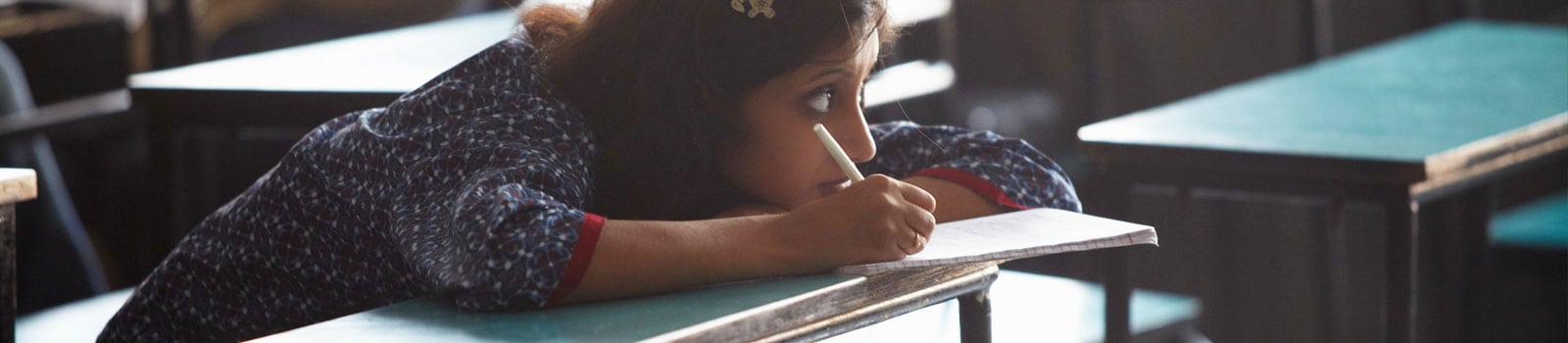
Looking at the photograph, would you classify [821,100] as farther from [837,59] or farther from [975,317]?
[975,317]

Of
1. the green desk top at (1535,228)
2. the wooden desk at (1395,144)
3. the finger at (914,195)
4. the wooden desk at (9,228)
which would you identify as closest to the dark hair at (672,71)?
the finger at (914,195)

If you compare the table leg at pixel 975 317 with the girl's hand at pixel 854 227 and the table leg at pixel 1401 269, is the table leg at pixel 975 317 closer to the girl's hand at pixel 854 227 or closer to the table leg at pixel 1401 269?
the girl's hand at pixel 854 227

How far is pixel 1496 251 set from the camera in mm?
2334

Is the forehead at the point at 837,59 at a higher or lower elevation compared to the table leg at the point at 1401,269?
higher

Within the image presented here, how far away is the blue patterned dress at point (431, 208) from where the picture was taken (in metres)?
0.88

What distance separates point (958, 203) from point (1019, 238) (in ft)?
0.57

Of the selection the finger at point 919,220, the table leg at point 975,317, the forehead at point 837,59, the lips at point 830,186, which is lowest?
the table leg at point 975,317

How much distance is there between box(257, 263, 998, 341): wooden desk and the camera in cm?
81

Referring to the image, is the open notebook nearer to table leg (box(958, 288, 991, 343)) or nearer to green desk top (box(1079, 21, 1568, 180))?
table leg (box(958, 288, 991, 343))

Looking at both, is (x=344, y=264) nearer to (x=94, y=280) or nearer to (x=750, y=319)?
(x=750, y=319)

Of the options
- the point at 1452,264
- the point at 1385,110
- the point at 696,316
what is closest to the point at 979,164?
the point at 696,316

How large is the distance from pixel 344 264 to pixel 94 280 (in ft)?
3.86

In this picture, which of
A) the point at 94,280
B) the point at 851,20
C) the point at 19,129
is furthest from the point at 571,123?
the point at 94,280

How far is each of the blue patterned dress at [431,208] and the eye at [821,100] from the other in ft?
0.51
